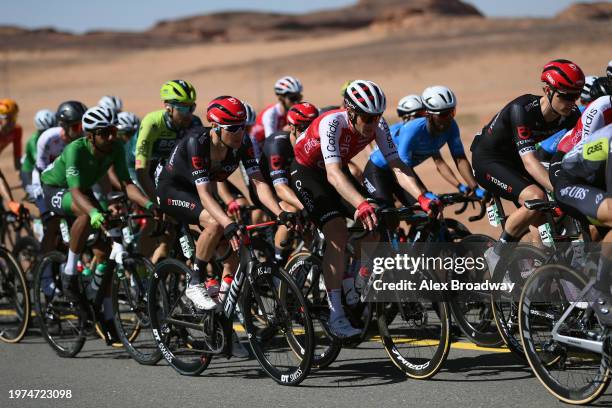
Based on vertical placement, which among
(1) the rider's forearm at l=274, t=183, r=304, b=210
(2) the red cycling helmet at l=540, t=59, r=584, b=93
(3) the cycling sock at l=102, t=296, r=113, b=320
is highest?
(2) the red cycling helmet at l=540, t=59, r=584, b=93

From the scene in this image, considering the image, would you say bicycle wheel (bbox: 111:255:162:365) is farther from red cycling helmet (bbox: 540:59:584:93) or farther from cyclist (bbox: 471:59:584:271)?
red cycling helmet (bbox: 540:59:584:93)

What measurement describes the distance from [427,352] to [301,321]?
2.85 feet

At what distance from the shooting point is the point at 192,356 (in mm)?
7246

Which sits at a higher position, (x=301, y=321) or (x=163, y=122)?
(x=163, y=122)

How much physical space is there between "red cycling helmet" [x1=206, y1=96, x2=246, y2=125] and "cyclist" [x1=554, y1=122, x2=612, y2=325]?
2.38 meters

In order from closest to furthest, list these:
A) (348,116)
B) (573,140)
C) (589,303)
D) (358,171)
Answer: (589,303)
(573,140)
(348,116)
(358,171)

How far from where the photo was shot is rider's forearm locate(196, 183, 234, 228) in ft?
22.1

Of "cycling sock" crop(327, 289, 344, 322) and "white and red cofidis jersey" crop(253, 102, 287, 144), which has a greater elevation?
"white and red cofidis jersey" crop(253, 102, 287, 144)

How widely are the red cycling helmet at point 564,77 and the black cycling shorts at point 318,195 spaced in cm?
160

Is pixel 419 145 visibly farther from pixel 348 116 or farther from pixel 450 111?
pixel 348 116

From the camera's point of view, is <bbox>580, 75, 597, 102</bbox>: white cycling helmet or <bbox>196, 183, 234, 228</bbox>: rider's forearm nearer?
<bbox>196, 183, 234, 228</bbox>: rider's forearm

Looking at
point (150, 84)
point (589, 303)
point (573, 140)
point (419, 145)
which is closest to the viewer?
point (589, 303)

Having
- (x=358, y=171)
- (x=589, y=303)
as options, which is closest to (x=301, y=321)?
(x=589, y=303)

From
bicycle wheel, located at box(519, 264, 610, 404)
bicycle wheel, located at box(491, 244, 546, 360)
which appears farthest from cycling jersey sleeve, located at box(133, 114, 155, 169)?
bicycle wheel, located at box(519, 264, 610, 404)
